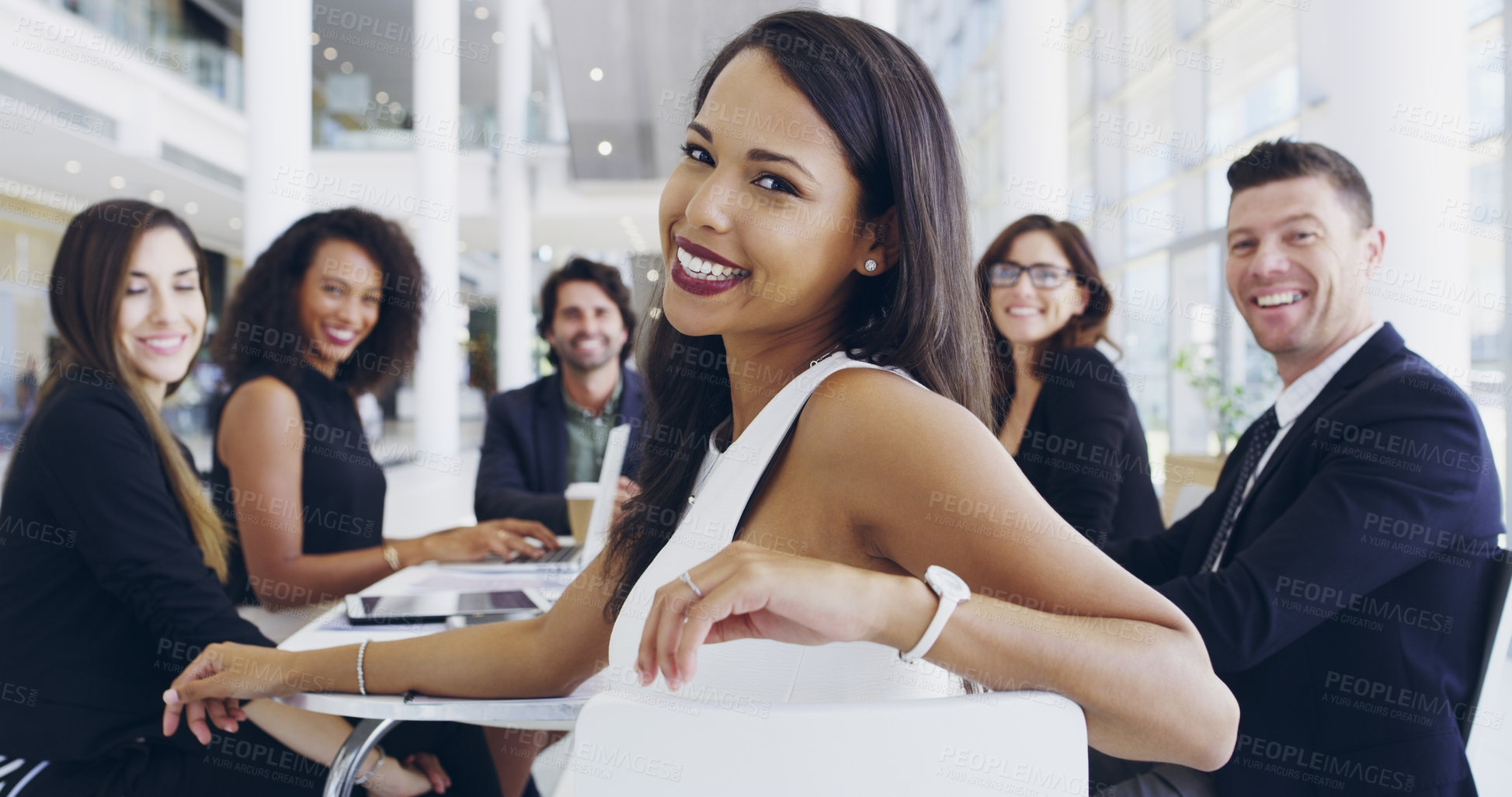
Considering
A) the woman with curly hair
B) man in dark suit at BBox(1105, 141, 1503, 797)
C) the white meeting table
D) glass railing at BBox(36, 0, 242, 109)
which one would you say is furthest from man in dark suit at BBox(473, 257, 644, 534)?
glass railing at BBox(36, 0, 242, 109)

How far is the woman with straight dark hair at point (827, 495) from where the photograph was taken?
0.72 meters

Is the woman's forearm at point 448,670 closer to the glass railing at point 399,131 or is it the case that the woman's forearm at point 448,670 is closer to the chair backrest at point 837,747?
the chair backrest at point 837,747

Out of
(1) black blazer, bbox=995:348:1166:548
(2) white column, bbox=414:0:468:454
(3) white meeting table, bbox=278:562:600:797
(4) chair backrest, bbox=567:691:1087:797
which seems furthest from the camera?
(2) white column, bbox=414:0:468:454

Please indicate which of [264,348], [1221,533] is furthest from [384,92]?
[1221,533]

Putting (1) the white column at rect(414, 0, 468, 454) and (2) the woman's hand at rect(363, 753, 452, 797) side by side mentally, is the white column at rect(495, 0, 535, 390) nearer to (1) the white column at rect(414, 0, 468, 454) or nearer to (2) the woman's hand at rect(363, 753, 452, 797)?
(1) the white column at rect(414, 0, 468, 454)

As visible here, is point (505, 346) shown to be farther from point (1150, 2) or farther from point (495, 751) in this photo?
point (495, 751)

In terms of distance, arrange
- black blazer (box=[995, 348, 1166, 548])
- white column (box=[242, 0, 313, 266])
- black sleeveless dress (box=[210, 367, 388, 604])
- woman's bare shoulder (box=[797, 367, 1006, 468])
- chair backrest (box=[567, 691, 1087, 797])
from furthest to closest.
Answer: white column (box=[242, 0, 313, 266]), black blazer (box=[995, 348, 1166, 548]), black sleeveless dress (box=[210, 367, 388, 604]), woman's bare shoulder (box=[797, 367, 1006, 468]), chair backrest (box=[567, 691, 1087, 797])

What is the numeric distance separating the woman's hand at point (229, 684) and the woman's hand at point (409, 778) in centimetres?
43

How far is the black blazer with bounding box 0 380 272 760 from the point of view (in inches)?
59.7

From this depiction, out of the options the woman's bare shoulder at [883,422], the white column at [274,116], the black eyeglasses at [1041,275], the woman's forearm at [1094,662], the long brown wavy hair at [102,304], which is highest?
the white column at [274,116]

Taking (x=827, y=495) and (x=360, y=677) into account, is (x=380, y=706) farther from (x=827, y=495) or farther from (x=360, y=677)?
(x=827, y=495)

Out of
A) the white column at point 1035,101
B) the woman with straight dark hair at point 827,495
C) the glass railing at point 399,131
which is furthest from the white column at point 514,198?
the woman with straight dark hair at point 827,495

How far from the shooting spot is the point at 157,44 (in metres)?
10.8

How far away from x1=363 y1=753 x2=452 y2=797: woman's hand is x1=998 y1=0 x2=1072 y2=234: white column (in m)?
5.16
